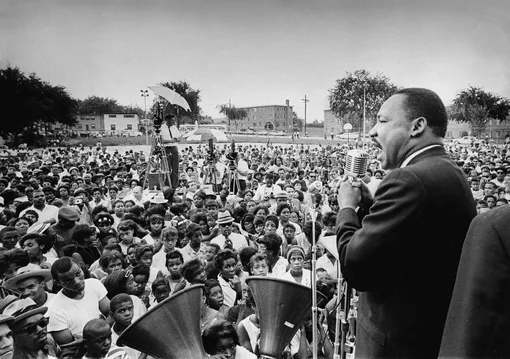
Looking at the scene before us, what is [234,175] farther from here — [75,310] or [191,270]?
[75,310]

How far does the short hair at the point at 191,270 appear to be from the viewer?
14.5 feet

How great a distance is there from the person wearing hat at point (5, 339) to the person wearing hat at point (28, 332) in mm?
133

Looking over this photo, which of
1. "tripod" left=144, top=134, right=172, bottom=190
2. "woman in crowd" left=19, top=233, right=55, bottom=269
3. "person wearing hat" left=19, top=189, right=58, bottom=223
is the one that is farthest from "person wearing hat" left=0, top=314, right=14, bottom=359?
"tripod" left=144, top=134, right=172, bottom=190

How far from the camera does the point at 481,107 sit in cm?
3353

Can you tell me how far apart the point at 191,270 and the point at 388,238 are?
3.31 m

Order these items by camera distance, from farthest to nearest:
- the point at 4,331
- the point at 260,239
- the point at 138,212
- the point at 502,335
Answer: the point at 138,212 < the point at 260,239 < the point at 4,331 < the point at 502,335

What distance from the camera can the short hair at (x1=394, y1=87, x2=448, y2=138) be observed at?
1647mm

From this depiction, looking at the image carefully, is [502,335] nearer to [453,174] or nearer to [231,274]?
[453,174]

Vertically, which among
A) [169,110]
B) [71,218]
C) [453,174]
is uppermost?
[169,110]

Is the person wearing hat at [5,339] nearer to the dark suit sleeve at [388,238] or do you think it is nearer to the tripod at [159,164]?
the dark suit sleeve at [388,238]

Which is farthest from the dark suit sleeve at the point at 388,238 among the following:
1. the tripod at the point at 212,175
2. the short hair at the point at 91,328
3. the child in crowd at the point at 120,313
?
the tripod at the point at 212,175

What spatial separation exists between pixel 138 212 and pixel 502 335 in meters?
7.13

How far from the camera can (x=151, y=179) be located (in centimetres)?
1159

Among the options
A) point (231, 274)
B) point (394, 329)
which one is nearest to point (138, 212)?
point (231, 274)
